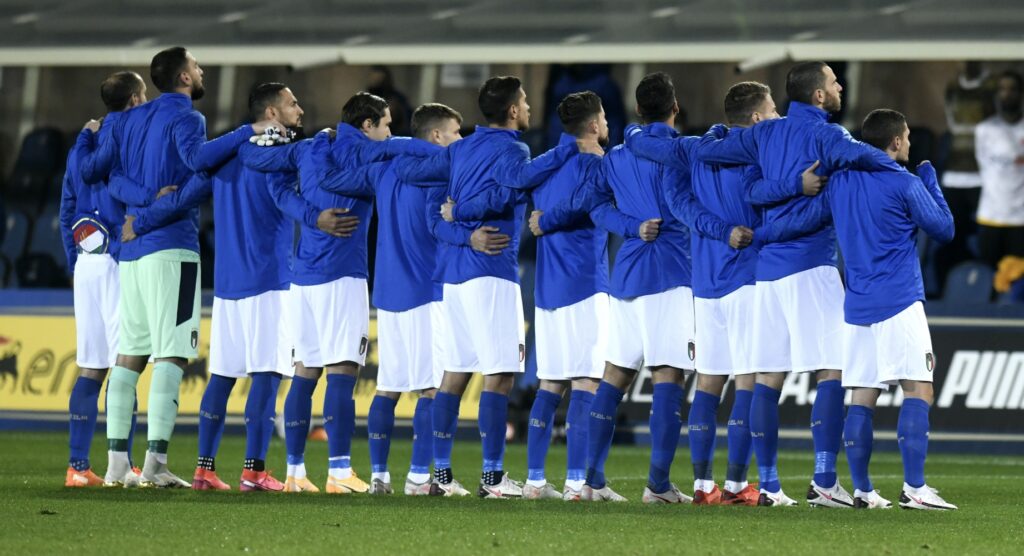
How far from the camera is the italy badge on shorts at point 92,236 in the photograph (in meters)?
A: 10.2

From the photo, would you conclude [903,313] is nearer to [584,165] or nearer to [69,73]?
[584,165]

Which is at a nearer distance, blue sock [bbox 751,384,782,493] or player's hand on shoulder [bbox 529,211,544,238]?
blue sock [bbox 751,384,782,493]

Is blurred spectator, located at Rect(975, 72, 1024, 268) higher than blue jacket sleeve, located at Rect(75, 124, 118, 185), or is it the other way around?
blurred spectator, located at Rect(975, 72, 1024, 268)

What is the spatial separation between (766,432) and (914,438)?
730 mm

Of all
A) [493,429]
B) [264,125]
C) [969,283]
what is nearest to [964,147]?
[969,283]

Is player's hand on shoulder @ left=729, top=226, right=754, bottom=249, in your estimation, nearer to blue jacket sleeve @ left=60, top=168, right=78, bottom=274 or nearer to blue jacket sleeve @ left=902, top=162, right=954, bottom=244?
blue jacket sleeve @ left=902, top=162, right=954, bottom=244

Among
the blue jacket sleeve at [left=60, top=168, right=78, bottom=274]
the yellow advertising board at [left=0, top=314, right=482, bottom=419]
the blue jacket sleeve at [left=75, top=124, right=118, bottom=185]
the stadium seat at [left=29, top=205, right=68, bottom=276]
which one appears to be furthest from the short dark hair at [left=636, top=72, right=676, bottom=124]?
the stadium seat at [left=29, top=205, right=68, bottom=276]

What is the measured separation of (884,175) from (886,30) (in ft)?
26.9

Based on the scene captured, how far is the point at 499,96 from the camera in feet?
31.1

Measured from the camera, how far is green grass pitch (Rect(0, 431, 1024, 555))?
23.1ft

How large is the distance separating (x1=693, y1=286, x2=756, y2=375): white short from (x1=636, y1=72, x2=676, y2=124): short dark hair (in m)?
0.99

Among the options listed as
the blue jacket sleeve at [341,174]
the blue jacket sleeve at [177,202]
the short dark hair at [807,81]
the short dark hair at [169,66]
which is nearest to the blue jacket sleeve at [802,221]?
the short dark hair at [807,81]

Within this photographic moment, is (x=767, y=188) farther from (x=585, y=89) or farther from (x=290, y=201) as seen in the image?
(x=585, y=89)

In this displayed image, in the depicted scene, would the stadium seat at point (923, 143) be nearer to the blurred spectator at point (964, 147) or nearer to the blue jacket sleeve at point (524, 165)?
the blurred spectator at point (964, 147)
